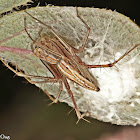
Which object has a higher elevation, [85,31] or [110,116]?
[85,31]

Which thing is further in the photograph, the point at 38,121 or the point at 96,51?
the point at 38,121

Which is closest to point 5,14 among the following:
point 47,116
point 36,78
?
point 36,78

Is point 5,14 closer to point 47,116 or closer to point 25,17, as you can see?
point 25,17

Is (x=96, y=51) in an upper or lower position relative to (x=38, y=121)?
upper

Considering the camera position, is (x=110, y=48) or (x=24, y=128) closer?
(x=110, y=48)

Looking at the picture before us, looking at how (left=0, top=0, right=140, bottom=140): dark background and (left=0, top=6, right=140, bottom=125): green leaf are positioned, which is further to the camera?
(left=0, top=0, right=140, bottom=140): dark background

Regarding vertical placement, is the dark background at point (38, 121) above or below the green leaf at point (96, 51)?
below

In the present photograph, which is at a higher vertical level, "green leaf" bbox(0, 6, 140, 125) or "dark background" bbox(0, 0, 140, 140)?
"green leaf" bbox(0, 6, 140, 125)

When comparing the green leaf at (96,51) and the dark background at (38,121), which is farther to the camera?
the dark background at (38,121)

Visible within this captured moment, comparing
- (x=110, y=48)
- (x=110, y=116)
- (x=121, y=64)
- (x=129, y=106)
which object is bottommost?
(x=110, y=116)

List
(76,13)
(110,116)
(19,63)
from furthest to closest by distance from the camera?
(110,116)
(19,63)
(76,13)

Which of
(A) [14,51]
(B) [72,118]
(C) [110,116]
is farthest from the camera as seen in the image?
(B) [72,118]
